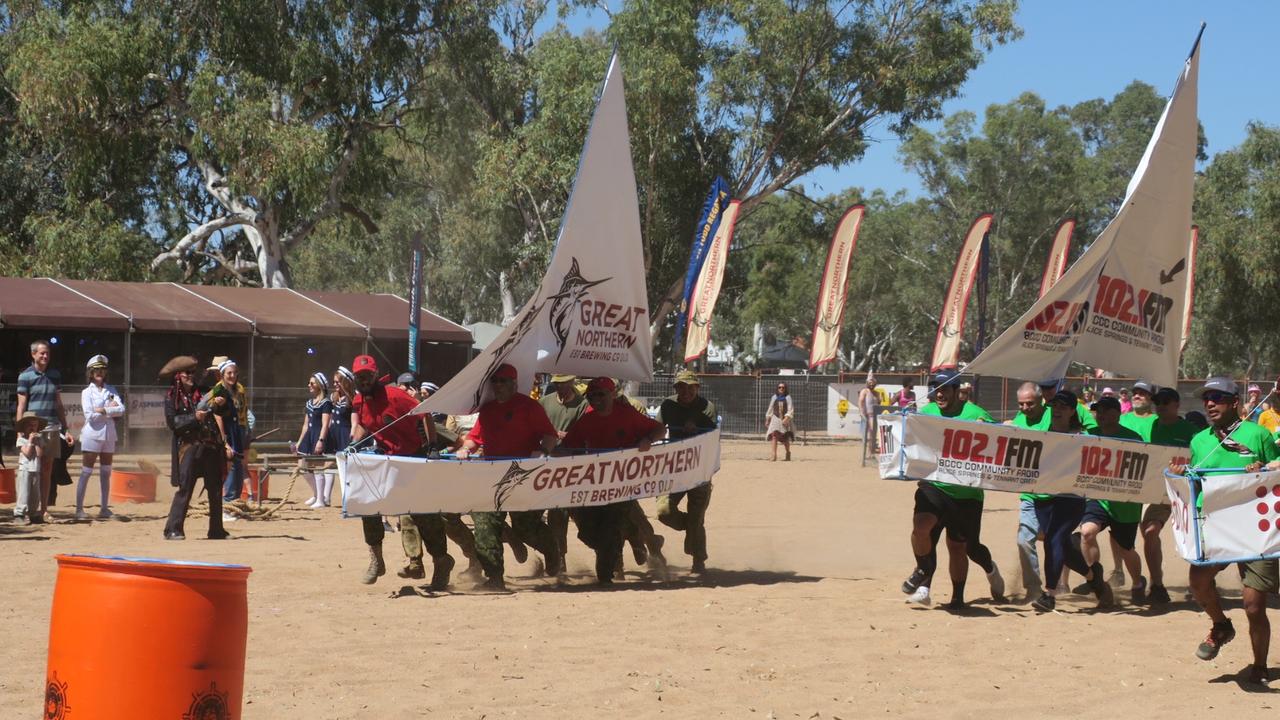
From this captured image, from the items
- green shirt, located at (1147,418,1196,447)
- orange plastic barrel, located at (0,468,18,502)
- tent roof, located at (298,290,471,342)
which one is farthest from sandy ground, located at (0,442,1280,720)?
tent roof, located at (298,290,471,342)

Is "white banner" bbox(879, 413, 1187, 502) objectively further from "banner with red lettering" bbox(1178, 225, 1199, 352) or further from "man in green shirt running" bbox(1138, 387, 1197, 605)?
"banner with red lettering" bbox(1178, 225, 1199, 352)

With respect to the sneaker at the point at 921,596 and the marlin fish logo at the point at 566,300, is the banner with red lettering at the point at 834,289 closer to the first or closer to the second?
the marlin fish logo at the point at 566,300

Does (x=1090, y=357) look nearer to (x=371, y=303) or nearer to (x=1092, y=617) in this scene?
(x=1092, y=617)

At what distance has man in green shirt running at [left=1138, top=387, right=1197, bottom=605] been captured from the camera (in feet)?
34.0

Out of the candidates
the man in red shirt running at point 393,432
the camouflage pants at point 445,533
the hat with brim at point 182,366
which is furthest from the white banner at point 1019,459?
the hat with brim at point 182,366

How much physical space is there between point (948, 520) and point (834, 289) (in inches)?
815

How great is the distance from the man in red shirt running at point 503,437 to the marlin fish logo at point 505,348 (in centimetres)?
6

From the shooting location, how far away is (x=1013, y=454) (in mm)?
9844

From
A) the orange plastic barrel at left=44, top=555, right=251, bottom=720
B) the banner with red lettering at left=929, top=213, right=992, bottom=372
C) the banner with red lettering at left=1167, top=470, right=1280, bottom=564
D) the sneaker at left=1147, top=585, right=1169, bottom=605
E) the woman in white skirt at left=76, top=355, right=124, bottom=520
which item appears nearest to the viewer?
the orange plastic barrel at left=44, top=555, right=251, bottom=720

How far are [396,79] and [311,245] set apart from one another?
38335 millimetres

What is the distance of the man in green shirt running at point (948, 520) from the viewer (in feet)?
32.2

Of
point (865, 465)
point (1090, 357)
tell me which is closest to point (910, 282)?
point (865, 465)

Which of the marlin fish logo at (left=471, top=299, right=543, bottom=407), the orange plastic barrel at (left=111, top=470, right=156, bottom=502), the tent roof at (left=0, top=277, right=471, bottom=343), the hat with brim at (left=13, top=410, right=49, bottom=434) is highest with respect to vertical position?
the tent roof at (left=0, top=277, right=471, bottom=343)

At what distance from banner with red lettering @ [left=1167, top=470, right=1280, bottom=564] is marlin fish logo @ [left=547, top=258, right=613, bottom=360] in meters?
4.81
